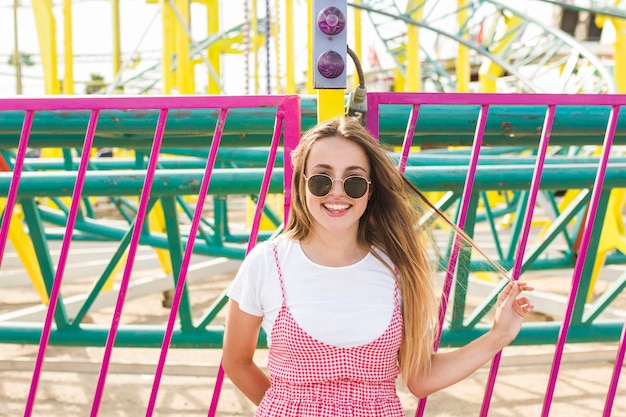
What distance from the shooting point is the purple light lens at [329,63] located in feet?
5.30

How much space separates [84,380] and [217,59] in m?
8.33

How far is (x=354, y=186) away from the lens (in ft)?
4.99

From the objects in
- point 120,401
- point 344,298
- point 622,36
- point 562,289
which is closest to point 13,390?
point 120,401

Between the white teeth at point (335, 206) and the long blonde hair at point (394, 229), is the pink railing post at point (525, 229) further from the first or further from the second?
the white teeth at point (335, 206)

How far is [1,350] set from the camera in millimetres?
4598

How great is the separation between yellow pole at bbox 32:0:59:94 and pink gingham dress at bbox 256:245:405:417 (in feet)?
22.4

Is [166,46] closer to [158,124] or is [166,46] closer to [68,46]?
[68,46]

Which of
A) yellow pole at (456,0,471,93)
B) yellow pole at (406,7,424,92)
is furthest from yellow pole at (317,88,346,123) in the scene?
yellow pole at (456,0,471,93)

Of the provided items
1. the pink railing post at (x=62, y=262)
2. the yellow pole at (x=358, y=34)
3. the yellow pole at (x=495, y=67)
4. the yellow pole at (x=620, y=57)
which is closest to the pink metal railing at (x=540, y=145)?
the pink railing post at (x=62, y=262)

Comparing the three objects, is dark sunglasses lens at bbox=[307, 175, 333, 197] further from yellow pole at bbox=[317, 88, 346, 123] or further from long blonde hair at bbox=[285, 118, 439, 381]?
yellow pole at bbox=[317, 88, 346, 123]

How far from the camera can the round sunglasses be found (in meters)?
1.51

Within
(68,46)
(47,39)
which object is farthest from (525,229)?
(47,39)

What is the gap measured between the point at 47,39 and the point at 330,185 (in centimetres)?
682

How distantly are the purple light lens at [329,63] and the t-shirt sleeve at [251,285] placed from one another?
0.43 meters
